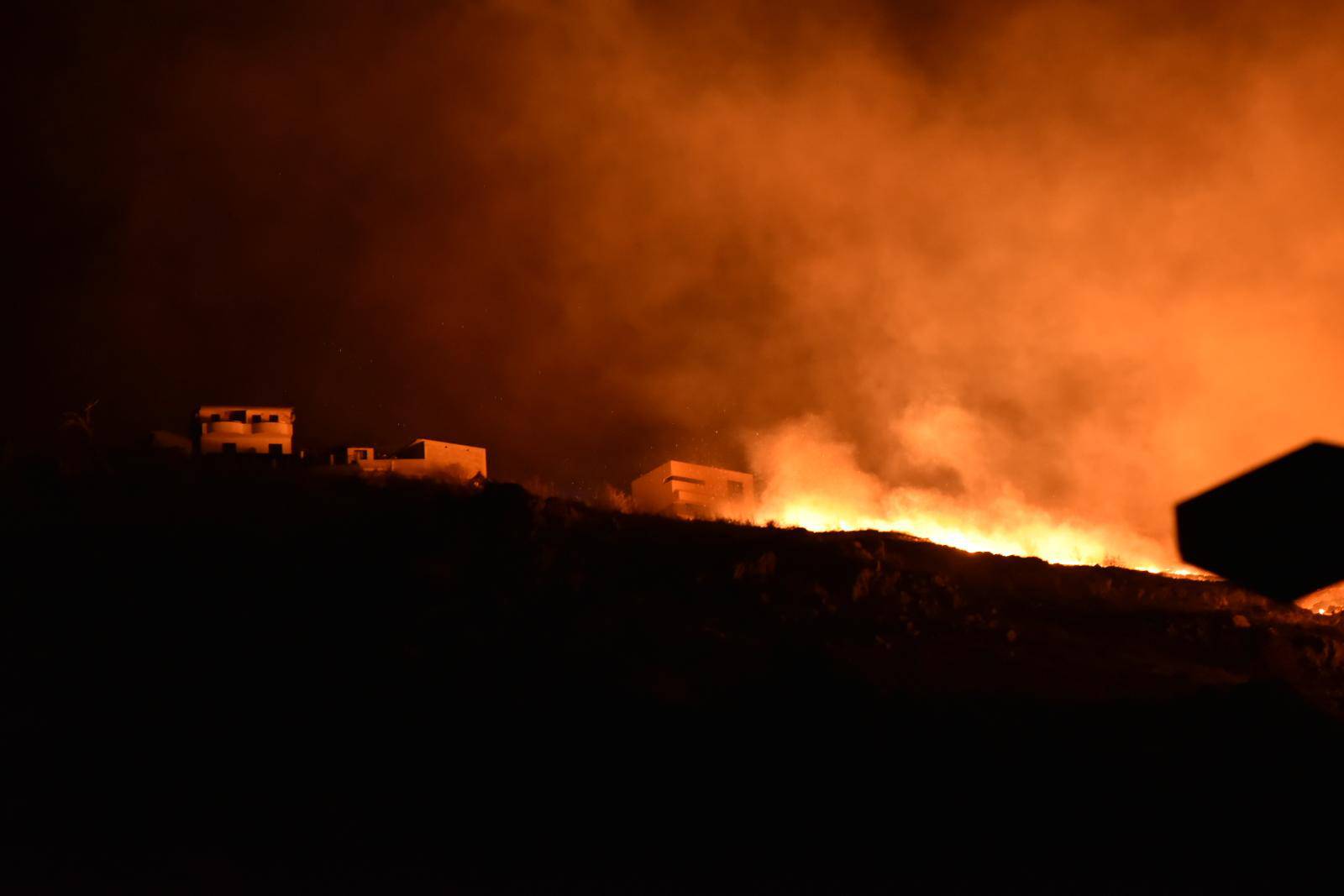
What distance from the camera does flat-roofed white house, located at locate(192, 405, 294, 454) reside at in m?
50.5

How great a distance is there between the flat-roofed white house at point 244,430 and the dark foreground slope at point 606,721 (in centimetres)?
2500

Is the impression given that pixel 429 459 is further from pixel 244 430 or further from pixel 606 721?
pixel 606 721

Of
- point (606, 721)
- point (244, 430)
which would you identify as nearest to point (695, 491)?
→ point (244, 430)

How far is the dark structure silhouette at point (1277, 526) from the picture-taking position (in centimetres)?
152

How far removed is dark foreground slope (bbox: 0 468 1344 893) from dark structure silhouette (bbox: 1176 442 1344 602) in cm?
1019

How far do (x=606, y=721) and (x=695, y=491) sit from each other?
40.4 metres

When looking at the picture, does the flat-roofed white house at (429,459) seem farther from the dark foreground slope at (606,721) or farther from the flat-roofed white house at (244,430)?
the dark foreground slope at (606,721)

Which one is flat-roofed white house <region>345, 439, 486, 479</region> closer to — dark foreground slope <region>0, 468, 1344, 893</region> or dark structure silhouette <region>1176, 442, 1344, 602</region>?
dark foreground slope <region>0, 468, 1344, 893</region>

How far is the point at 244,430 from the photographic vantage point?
51.4 meters

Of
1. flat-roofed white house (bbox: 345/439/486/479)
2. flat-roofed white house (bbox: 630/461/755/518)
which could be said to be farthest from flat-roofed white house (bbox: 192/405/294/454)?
flat-roofed white house (bbox: 630/461/755/518)

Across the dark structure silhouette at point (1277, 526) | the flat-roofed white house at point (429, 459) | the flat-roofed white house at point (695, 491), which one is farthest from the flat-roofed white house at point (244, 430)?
the dark structure silhouette at point (1277, 526)

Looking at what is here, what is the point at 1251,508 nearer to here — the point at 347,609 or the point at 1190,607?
the point at 347,609

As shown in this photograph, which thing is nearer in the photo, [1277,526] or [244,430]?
[1277,526]

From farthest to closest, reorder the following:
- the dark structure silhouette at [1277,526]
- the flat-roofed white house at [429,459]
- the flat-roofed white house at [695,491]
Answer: the flat-roofed white house at [695,491] → the flat-roofed white house at [429,459] → the dark structure silhouette at [1277,526]
